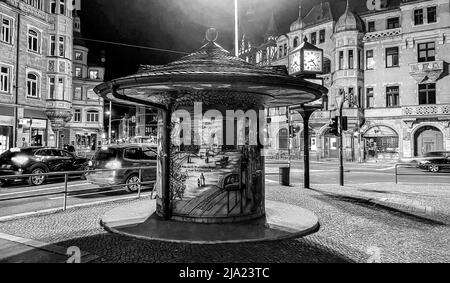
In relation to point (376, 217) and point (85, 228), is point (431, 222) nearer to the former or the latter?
point (376, 217)

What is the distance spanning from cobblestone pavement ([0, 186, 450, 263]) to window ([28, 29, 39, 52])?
24.9 metres

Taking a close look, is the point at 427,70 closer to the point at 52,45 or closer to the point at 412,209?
the point at 412,209

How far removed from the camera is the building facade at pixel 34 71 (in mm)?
25688

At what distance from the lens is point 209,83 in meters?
6.17

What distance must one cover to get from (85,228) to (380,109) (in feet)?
115

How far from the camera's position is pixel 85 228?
7.02 m

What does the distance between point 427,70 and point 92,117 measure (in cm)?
4611

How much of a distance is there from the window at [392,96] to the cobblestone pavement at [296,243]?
1197 inches

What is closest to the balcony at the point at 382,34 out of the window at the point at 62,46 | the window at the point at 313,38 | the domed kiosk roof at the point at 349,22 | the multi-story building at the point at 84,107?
the domed kiosk roof at the point at 349,22

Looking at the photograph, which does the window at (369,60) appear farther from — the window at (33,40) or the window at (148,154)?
the window at (33,40)

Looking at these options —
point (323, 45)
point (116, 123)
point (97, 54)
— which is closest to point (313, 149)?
point (323, 45)

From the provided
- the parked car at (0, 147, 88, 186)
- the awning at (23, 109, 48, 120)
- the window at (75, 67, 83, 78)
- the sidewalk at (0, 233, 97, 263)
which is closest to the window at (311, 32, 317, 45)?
the awning at (23, 109, 48, 120)

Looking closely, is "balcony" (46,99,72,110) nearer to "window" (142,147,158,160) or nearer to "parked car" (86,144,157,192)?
"parked car" (86,144,157,192)

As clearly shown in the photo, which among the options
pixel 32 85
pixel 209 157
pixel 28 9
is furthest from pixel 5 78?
pixel 209 157
